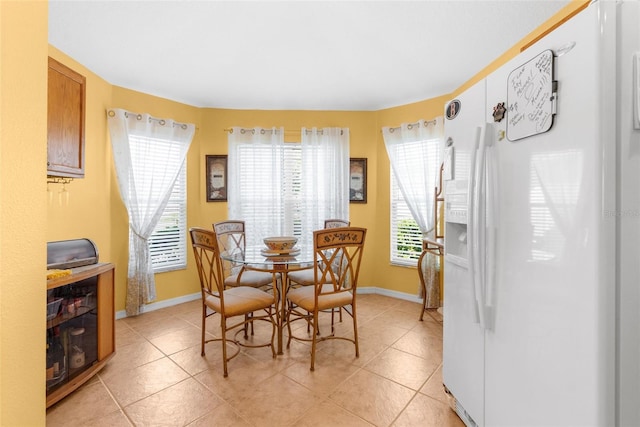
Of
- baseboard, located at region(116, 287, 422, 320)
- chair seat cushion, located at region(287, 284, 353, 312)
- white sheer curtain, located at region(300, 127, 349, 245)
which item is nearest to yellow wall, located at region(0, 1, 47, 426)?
chair seat cushion, located at region(287, 284, 353, 312)

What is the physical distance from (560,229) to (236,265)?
2.75 m

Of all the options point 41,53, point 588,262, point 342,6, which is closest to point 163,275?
point 41,53

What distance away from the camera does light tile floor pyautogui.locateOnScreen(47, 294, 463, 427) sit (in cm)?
169

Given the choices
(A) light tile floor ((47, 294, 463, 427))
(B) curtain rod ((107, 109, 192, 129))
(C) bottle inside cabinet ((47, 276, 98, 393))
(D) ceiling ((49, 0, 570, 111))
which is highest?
(D) ceiling ((49, 0, 570, 111))

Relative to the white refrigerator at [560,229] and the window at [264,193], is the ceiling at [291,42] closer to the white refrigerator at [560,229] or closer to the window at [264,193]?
the window at [264,193]

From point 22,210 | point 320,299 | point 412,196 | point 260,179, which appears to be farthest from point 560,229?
point 260,179

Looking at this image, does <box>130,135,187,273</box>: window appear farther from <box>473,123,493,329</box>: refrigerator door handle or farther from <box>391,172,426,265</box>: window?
<box>473,123,493,329</box>: refrigerator door handle

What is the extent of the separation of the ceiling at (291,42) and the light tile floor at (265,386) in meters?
2.57

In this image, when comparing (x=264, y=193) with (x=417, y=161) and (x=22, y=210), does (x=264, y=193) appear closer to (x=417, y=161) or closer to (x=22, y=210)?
(x=417, y=161)

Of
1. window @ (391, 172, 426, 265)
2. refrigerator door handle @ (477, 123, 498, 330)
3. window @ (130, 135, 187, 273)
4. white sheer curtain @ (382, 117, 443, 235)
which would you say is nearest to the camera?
refrigerator door handle @ (477, 123, 498, 330)

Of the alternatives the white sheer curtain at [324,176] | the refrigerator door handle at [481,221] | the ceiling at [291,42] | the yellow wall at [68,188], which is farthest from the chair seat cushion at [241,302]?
the ceiling at [291,42]

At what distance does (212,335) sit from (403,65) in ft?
10.4

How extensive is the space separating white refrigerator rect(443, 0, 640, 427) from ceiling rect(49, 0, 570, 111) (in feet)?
3.58

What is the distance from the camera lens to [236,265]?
309cm
